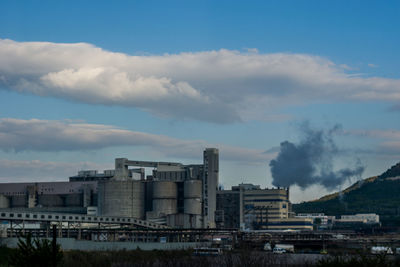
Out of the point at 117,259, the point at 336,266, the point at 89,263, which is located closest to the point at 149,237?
the point at 117,259

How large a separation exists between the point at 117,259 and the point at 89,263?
1112 cm

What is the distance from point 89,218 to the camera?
→ 172125 millimetres

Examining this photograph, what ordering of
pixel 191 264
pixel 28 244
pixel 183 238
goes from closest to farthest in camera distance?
1. pixel 28 244
2. pixel 191 264
3. pixel 183 238

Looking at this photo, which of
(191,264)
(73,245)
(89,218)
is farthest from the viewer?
(89,218)

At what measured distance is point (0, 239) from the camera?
112 meters

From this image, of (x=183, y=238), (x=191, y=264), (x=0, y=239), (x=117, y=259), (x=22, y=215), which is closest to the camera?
(x=191, y=264)

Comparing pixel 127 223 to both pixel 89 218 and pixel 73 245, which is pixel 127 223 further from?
pixel 73 245

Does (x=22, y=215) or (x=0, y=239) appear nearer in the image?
(x=0, y=239)

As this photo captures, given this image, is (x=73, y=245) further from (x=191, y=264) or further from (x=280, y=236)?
(x=280, y=236)

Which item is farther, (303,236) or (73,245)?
(303,236)

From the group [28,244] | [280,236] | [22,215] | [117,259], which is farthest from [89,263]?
[280,236]

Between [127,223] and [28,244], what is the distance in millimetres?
134762

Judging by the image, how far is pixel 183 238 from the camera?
Answer: 183250 millimetres

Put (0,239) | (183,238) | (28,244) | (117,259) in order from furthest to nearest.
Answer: (183,238) < (0,239) < (117,259) < (28,244)
